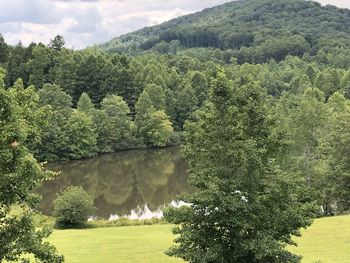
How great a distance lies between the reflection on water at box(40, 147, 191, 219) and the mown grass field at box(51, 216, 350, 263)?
1347cm

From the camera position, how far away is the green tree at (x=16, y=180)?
11430mm

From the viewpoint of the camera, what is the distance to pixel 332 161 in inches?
1650

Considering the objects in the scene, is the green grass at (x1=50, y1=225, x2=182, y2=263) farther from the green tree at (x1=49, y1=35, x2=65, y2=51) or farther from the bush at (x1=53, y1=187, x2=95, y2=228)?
the green tree at (x1=49, y1=35, x2=65, y2=51)

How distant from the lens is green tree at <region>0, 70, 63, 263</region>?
37.5 feet

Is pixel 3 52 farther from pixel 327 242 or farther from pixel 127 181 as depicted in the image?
pixel 327 242

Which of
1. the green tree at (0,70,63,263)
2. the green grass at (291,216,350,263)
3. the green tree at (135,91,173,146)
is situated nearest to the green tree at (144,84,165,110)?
the green tree at (135,91,173,146)

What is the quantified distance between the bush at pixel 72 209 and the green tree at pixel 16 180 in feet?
88.4

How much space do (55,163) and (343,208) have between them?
51.3 metres

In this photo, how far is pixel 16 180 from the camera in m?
11.6

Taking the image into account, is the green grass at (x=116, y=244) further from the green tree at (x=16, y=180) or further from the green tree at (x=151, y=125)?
the green tree at (x=151, y=125)

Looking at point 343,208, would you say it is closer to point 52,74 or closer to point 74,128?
point 74,128

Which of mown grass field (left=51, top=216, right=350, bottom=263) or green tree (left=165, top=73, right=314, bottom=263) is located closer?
green tree (left=165, top=73, right=314, bottom=263)

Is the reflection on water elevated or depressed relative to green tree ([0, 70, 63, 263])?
depressed

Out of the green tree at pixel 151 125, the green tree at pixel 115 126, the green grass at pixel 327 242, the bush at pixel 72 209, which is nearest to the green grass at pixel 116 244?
the bush at pixel 72 209
